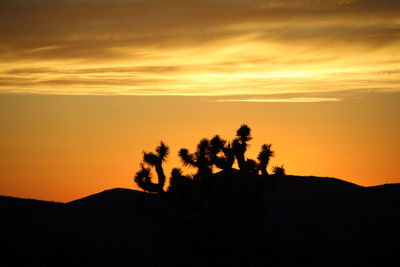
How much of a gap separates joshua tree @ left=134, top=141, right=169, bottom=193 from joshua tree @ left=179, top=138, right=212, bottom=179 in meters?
0.61

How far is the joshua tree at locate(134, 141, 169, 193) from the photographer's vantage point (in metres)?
17.6

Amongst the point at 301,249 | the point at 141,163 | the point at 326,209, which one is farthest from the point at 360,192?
the point at 141,163

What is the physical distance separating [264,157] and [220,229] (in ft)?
9.07

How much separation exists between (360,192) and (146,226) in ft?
51.4

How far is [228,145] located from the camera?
18.6 meters

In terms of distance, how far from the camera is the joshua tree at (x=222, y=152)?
18141 mm

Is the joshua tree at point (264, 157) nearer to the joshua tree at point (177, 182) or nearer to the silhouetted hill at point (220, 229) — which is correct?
the silhouetted hill at point (220, 229)

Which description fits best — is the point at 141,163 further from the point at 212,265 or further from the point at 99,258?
the point at 99,258

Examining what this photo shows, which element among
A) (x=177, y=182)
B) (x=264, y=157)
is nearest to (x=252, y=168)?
(x=264, y=157)

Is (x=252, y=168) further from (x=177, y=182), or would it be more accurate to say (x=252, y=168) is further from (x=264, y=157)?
(x=177, y=182)

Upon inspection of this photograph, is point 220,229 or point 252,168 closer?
point 220,229

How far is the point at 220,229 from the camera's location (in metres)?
17.8

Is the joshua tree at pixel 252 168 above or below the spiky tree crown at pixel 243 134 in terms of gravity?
below

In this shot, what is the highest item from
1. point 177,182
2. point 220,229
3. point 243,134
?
point 243,134
